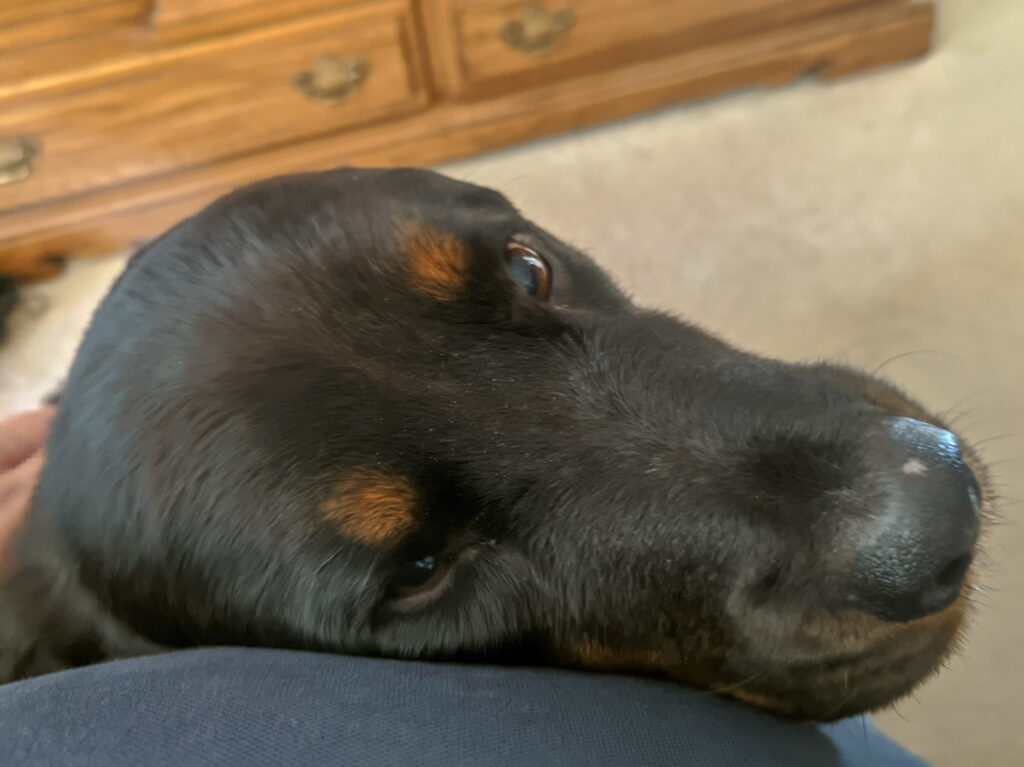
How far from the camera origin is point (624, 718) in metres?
0.85

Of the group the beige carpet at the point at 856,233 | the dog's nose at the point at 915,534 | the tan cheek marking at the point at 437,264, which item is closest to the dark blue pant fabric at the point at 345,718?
the dog's nose at the point at 915,534

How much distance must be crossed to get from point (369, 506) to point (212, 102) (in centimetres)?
241

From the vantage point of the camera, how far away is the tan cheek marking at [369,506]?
0.98 meters

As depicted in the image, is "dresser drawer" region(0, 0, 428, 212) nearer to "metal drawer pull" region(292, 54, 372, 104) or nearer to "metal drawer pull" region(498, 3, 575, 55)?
"metal drawer pull" region(292, 54, 372, 104)

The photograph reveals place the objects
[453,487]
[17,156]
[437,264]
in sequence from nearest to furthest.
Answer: [453,487] < [437,264] < [17,156]

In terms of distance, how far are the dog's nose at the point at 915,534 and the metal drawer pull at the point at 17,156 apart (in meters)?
3.03

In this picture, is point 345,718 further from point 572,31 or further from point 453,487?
point 572,31

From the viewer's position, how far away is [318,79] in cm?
286

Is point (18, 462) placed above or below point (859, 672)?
below

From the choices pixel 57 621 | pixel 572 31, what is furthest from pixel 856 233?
pixel 57 621

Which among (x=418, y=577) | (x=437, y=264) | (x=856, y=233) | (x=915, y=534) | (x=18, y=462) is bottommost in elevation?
(x=856, y=233)

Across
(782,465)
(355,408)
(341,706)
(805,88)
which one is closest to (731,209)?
(805,88)

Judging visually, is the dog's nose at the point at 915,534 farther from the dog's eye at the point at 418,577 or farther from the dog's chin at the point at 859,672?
the dog's eye at the point at 418,577

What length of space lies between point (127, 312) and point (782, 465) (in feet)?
3.20
